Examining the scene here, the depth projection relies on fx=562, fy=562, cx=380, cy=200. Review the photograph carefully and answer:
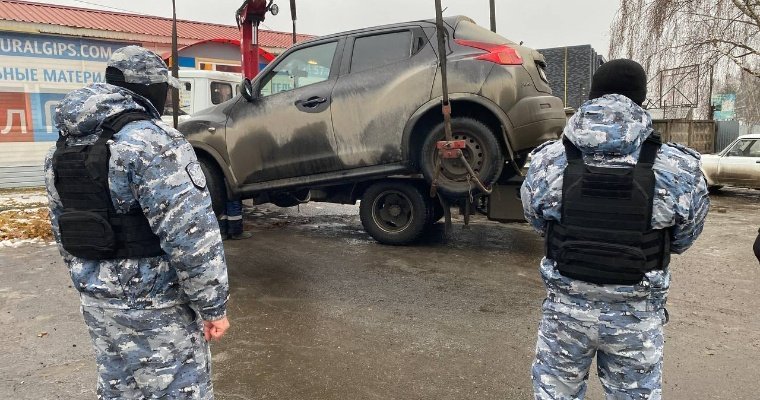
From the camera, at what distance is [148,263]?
6.54ft

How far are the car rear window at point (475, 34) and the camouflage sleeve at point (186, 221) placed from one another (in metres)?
4.33

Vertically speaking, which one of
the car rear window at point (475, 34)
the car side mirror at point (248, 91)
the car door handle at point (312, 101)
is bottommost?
the car door handle at point (312, 101)

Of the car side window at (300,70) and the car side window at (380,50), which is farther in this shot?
the car side window at (300,70)

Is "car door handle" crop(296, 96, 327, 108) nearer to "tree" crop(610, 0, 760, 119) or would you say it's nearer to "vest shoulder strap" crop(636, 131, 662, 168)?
"vest shoulder strap" crop(636, 131, 662, 168)

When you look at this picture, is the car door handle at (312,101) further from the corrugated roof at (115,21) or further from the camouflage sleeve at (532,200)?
the corrugated roof at (115,21)

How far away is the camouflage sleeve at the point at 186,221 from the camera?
190 cm

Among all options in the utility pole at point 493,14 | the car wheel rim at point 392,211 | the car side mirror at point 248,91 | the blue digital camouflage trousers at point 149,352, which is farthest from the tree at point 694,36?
the blue digital camouflage trousers at point 149,352

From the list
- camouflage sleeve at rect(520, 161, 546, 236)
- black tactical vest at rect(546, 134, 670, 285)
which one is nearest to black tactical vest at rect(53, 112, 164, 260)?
camouflage sleeve at rect(520, 161, 546, 236)

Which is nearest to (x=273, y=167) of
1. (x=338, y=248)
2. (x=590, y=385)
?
(x=338, y=248)

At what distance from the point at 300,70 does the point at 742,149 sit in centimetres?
984

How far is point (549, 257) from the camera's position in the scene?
217cm

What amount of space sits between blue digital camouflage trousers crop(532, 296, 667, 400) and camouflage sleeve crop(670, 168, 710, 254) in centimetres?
27

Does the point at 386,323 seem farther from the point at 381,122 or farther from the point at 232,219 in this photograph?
the point at 232,219

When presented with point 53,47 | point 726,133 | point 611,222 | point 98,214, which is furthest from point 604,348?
point 726,133
